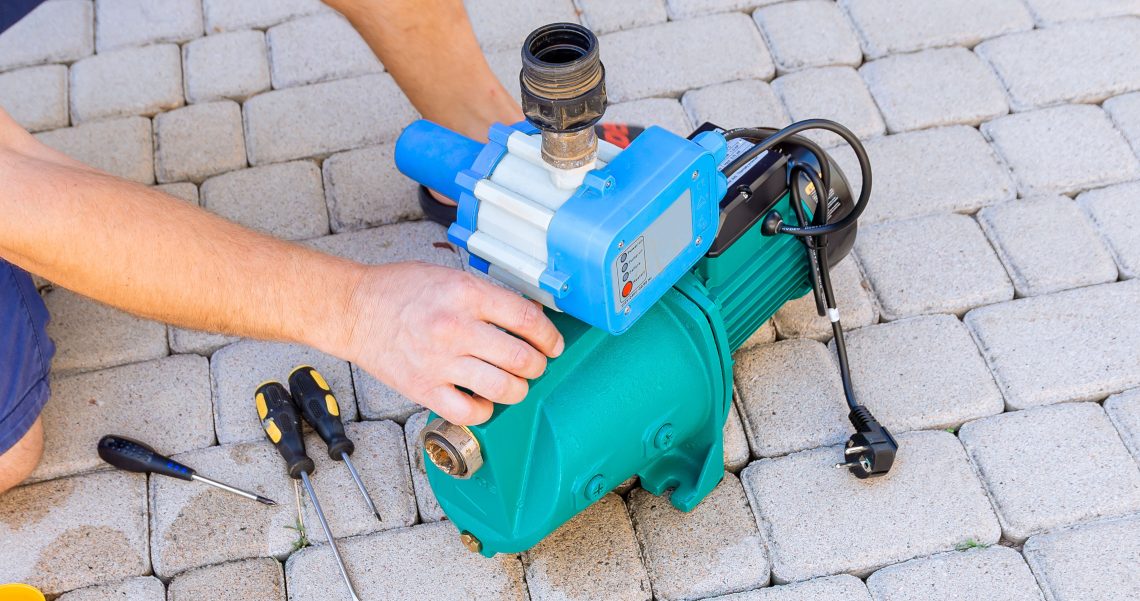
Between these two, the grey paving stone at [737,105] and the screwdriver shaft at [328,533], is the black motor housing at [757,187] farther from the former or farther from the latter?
the screwdriver shaft at [328,533]

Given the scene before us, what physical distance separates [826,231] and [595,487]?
0.61 m

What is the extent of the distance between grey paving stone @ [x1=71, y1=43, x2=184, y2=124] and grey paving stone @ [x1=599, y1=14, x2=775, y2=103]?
3.83ft

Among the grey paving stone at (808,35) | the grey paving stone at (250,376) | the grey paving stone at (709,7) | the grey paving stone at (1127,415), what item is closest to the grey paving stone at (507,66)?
the grey paving stone at (709,7)

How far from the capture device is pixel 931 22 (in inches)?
114

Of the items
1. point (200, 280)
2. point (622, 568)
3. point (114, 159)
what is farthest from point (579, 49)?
point (114, 159)

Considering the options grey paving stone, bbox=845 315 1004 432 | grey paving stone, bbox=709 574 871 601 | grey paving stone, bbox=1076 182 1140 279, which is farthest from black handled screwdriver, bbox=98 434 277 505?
grey paving stone, bbox=1076 182 1140 279

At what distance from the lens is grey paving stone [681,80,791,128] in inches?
107

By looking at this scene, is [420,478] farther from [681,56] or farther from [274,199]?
[681,56]

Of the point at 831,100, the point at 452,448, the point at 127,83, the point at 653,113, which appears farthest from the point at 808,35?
the point at 127,83

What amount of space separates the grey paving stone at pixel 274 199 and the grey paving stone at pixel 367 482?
601 millimetres

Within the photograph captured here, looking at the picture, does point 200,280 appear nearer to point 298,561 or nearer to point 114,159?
point 298,561

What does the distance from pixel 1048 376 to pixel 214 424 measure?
66.6 inches

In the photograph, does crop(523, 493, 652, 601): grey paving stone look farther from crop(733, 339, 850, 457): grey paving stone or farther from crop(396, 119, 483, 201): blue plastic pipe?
crop(396, 119, 483, 201): blue plastic pipe

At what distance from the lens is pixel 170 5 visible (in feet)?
10.3
